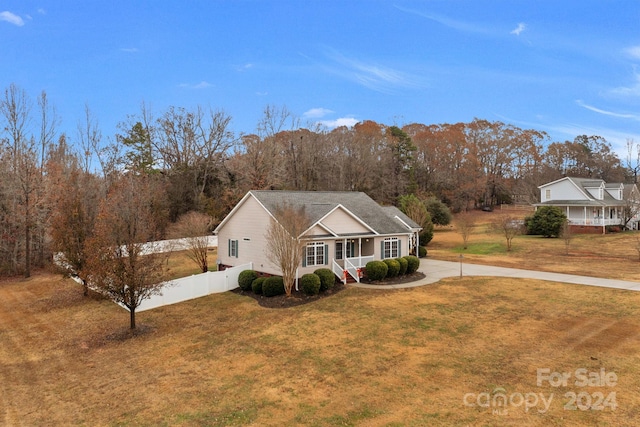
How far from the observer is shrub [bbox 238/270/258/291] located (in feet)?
68.8

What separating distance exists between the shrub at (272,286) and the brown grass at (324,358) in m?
1.32

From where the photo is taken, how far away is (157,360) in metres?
12.2

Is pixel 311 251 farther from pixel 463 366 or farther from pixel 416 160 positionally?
pixel 416 160

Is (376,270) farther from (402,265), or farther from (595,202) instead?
(595,202)

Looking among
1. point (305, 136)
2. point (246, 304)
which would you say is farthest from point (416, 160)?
point (246, 304)

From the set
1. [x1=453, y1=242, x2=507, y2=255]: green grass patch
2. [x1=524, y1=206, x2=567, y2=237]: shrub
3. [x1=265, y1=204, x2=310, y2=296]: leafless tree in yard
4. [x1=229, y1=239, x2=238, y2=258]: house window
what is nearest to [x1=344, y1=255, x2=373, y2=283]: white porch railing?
[x1=265, y1=204, x2=310, y2=296]: leafless tree in yard

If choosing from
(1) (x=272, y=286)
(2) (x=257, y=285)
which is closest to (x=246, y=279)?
(2) (x=257, y=285)

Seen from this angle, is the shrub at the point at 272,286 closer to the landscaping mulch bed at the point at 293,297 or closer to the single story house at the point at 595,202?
the landscaping mulch bed at the point at 293,297

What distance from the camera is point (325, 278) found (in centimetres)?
1977

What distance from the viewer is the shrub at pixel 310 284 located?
19.1 metres

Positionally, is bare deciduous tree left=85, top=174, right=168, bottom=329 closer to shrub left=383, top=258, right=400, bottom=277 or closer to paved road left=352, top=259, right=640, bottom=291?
paved road left=352, top=259, right=640, bottom=291

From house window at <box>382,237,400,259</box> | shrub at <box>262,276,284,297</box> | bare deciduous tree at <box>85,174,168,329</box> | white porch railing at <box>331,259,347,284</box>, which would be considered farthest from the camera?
house window at <box>382,237,400,259</box>

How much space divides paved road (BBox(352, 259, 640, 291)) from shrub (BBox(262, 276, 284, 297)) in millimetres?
4334

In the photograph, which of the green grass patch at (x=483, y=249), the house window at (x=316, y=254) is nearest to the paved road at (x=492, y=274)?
the house window at (x=316, y=254)
